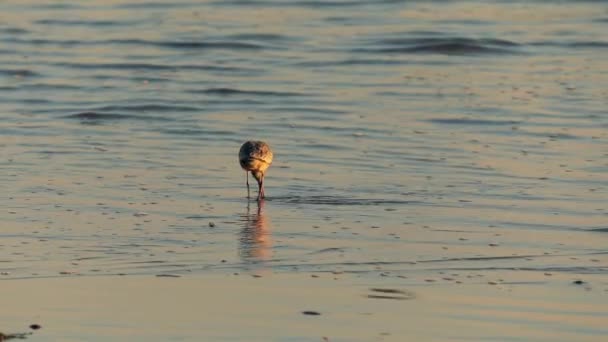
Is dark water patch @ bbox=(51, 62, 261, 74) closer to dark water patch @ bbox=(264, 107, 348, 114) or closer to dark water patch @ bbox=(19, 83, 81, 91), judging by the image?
dark water patch @ bbox=(19, 83, 81, 91)

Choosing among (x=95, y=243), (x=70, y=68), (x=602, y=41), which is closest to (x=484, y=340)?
(x=95, y=243)

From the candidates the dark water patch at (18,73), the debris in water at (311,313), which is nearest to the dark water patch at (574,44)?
the dark water patch at (18,73)

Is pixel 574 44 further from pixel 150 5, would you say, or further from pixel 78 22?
pixel 150 5

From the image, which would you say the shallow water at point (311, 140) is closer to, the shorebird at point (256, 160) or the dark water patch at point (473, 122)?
the dark water patch at point (473, 122)

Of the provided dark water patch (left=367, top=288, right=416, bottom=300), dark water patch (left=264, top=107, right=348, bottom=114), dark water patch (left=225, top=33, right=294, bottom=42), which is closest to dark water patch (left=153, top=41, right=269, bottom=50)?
dark water patch (left=225, top=33, right=294, bottom=42)

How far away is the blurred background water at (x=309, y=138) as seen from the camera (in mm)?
9586

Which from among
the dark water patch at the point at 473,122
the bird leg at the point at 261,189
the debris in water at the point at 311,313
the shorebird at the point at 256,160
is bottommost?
the debris in water at the point at 311,313

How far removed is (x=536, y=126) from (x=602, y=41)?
7.65 m

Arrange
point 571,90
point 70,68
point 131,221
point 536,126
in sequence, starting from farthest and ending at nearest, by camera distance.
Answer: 1. point 70,68
2. point 571,90
3. point 536,126
4. point 131,221

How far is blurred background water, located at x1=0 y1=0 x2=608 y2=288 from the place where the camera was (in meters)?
9.59

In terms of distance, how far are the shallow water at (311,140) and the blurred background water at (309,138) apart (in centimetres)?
4

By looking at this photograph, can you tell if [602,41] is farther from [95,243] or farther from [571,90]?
[95,243]

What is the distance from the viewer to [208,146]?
14.3 m

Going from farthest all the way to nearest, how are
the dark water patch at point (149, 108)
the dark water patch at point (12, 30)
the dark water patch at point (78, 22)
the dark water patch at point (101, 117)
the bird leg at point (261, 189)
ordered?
the dark water patch at point (78, 22) → the dark water patch at point (12, 30) → the dark water patch at point (149, 108) → the dark water patch at point (101, 117) → the bird leg at point (261, 189)
